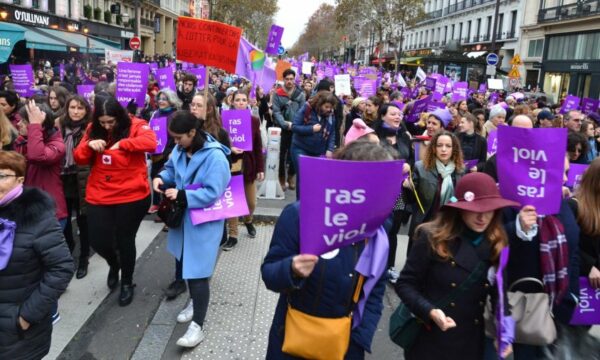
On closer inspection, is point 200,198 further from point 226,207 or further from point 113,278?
point 113,278

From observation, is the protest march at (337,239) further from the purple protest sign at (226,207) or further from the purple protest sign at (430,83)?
the purple protest sign at (430,83)

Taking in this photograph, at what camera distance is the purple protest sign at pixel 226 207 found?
3756 mm

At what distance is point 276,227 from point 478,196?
1.05m

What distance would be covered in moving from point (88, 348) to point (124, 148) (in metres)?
1.60

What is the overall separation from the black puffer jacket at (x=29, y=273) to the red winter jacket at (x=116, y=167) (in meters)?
1.52

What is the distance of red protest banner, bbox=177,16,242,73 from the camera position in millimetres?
5332

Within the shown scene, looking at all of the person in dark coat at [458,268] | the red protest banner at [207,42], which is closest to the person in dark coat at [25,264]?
the person in dark coat at [458,268]

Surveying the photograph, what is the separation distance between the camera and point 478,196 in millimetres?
2574

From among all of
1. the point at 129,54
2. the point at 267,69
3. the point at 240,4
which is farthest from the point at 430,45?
the point at 267,69

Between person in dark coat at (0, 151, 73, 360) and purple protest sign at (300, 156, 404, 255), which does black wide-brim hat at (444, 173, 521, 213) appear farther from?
person in dark coat at (0, 151, 73, 360)

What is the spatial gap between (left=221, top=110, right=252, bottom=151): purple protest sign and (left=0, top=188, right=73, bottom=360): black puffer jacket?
11.0 ft

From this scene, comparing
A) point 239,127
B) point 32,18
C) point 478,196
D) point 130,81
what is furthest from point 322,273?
point 32,18

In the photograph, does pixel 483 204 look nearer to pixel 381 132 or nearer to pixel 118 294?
pixel 381 132

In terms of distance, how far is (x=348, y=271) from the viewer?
7.61 feet
